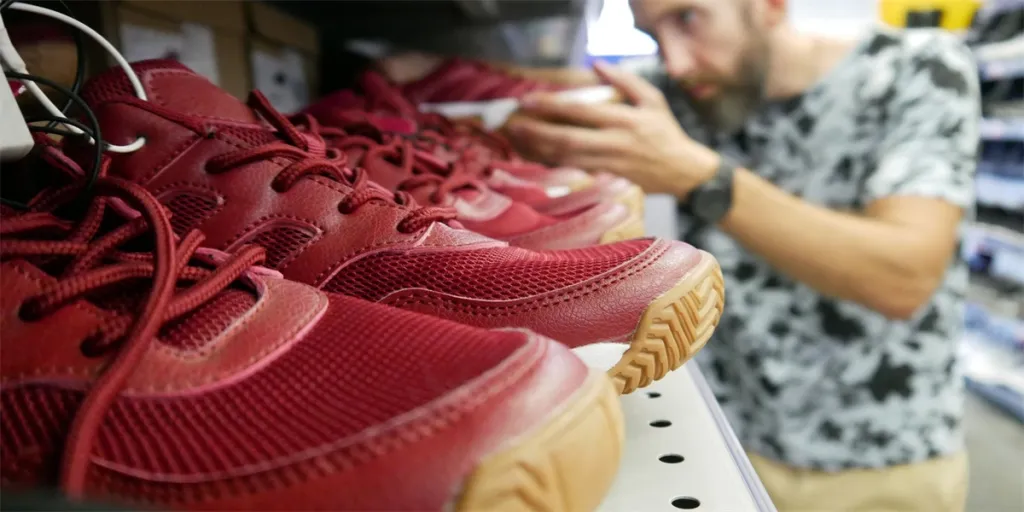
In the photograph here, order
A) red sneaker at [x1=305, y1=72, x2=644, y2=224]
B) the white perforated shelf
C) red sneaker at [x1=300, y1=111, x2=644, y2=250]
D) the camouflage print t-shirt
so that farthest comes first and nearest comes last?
the camouflage print t-shirt < red sneaker at [x1=305, y1=72, x2=644, y2=224] < red sneaker at [x1=300, y1=111, x2=644, y2=250] < the white perforated shelf

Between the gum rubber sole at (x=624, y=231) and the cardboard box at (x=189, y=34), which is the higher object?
the cardboard box at (x=189, y=34)

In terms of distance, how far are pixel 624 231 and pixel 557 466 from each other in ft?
1.29

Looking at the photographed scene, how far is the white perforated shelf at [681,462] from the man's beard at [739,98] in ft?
2.58

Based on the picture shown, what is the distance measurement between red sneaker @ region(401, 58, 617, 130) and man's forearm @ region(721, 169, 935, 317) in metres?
0.28

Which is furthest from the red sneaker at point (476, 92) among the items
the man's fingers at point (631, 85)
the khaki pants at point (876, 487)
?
the khaki pants at point (876, 487)

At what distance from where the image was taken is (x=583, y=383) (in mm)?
252

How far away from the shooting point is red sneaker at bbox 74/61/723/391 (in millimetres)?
378

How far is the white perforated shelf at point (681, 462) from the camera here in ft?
1.12

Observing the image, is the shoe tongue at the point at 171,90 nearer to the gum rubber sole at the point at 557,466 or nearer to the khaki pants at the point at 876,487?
the gum rubber sole at the point at 557,466

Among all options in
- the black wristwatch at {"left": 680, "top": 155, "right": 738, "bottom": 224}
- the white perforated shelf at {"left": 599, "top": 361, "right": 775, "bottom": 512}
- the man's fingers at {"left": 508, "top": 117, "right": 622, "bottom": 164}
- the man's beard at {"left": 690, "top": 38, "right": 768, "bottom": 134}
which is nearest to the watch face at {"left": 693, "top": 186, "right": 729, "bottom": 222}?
the black wristwatch at {"left": 680, "top": 155, "right": 738, "bottom": 224}

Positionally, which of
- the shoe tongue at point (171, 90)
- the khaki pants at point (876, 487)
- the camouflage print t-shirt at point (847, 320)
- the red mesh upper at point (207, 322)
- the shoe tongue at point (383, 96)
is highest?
the shoe tongue at point (171, 90)

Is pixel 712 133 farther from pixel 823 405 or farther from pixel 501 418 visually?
pixel 501 418

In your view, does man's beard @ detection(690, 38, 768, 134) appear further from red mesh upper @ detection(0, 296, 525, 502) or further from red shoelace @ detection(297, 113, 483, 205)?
red mesh upper @ detection(0, 296, 525, 502)

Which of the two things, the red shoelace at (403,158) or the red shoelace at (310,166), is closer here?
the red shoelace at (310,166)
